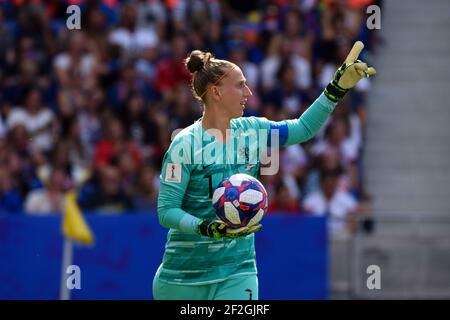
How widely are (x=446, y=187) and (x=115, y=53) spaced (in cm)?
498

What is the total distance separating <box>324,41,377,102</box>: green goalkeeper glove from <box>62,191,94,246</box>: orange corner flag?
6032 mm

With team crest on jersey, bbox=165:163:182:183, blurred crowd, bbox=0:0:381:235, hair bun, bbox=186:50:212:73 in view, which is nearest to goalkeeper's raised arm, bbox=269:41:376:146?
hair bun, bbox=186:50:212:73

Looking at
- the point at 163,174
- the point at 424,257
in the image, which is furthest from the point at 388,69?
the point at 163,174

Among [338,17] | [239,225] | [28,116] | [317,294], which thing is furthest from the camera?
[338,17]

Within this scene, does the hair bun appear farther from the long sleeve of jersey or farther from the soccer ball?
the soccer ball

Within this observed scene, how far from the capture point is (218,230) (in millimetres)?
6586

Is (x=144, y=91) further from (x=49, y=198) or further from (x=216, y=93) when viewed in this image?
(x=216, y=93)

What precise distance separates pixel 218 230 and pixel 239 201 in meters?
0.21

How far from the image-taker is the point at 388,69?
16.3 metres

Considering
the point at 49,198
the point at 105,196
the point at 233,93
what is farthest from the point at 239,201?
the point at 49,198

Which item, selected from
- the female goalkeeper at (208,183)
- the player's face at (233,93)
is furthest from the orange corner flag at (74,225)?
the player's face at (233,93)

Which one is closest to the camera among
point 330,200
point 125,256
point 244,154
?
point 244,154

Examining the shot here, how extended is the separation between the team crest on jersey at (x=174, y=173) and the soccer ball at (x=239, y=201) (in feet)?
0.90
